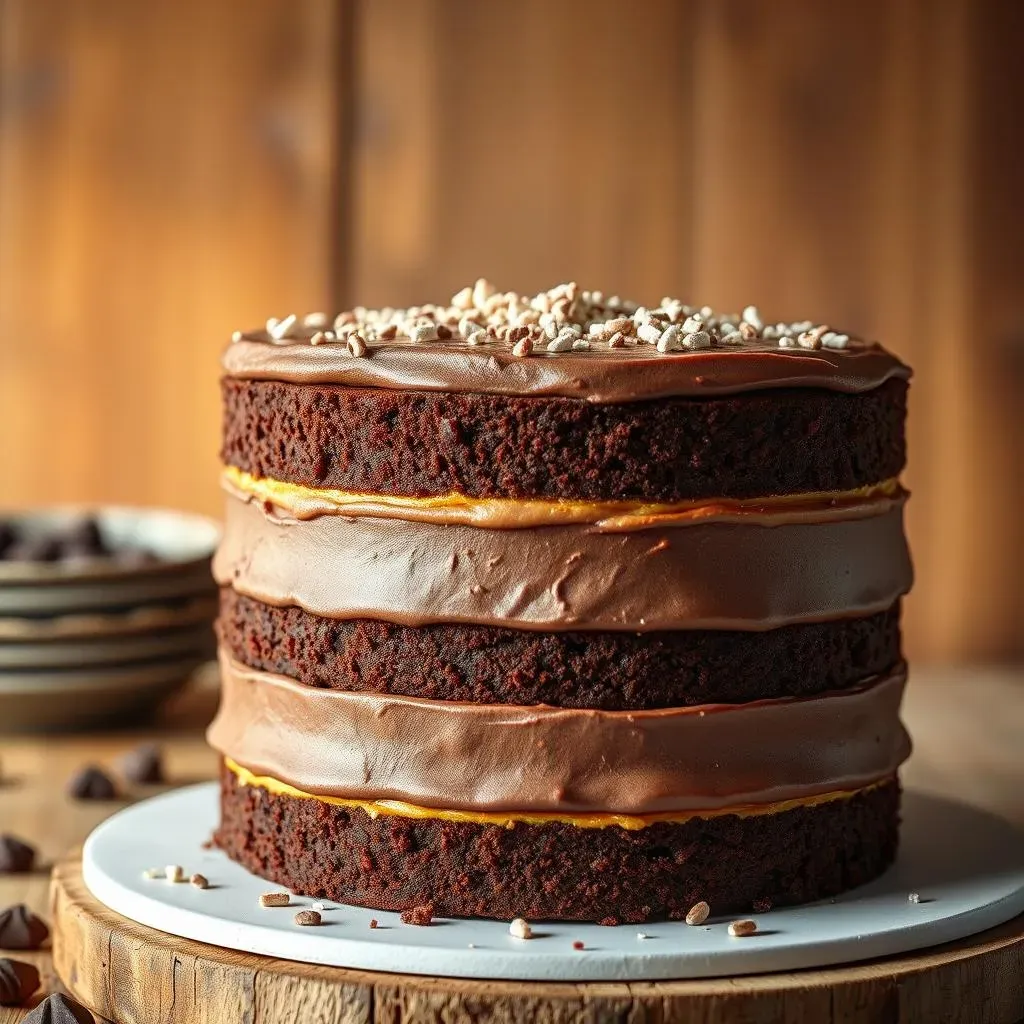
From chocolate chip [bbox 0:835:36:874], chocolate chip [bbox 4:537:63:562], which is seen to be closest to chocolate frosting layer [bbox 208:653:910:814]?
chocolate chip [bbox 0:835:36:874]

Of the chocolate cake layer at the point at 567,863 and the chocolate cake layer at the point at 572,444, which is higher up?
the chocolate cake layer at the point at 572,444

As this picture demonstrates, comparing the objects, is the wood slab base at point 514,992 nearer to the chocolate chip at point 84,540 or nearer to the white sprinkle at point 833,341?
the white sprinkle at point 833,341

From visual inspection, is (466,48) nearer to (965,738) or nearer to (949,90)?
(949,90)

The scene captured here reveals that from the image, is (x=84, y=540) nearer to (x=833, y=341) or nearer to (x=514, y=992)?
(x=833, y=341)

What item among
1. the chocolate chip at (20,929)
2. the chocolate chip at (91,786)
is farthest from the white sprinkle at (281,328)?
the chocolate chip at (91,786)

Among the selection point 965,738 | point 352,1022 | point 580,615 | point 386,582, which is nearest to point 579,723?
point 580,615

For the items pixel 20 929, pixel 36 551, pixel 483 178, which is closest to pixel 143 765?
pixel 36 551
